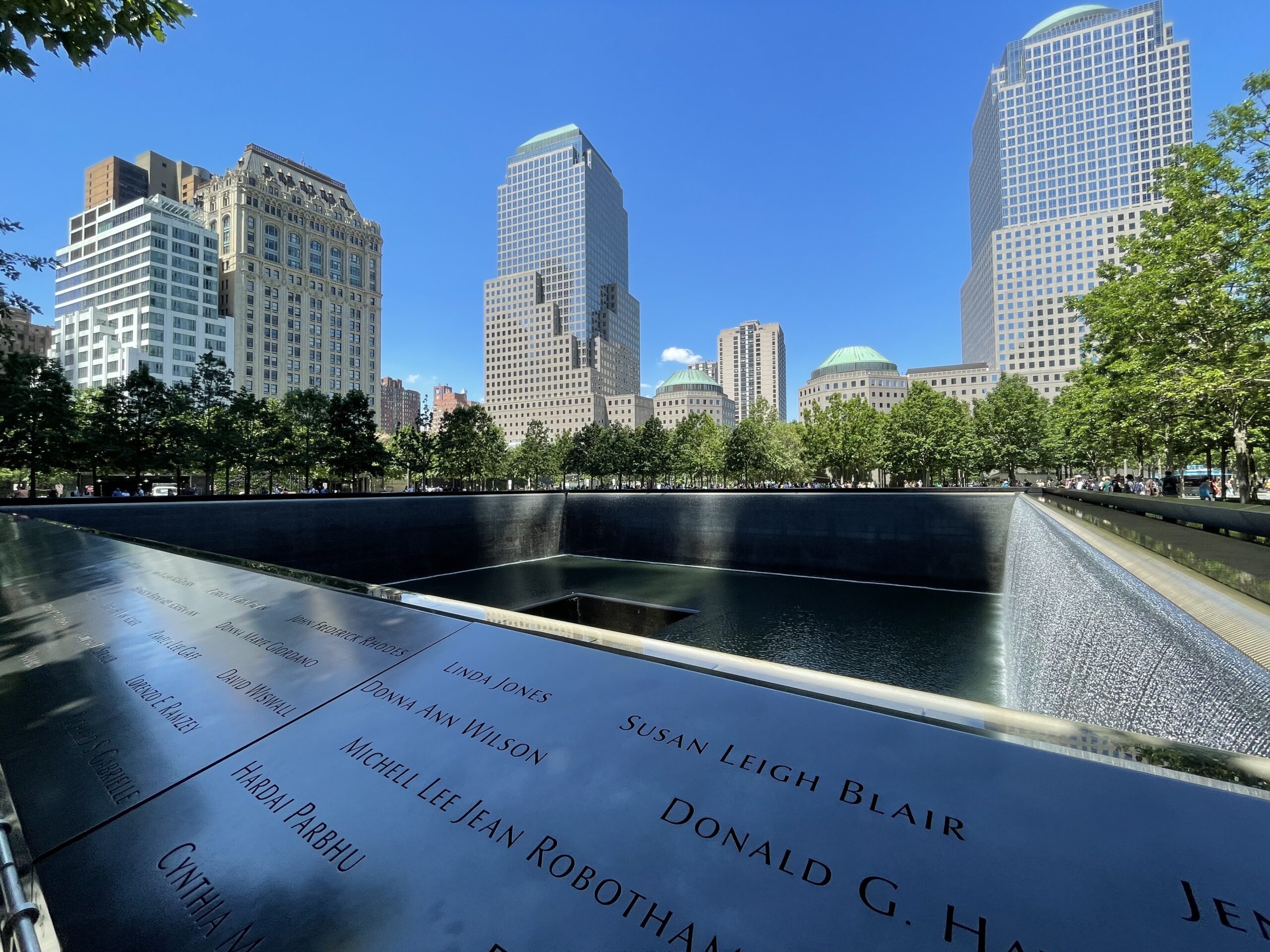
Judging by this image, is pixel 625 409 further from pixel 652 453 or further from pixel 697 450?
pixel 652 453

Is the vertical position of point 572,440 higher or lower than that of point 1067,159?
lower

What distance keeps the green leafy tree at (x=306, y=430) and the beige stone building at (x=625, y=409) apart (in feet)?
311

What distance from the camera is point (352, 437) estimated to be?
127 feet

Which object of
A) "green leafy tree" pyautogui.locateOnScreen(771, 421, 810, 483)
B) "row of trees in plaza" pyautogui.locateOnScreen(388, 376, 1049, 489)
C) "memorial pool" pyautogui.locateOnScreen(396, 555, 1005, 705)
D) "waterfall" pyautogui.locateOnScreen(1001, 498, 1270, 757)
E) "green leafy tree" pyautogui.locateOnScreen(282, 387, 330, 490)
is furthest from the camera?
"green leafy tree" pyautogui.locateOnScreen(771, 421, 810, 483)

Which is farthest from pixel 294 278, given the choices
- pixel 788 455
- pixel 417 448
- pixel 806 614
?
pixel 806 614

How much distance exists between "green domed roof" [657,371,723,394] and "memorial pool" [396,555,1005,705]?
11790 centimetres

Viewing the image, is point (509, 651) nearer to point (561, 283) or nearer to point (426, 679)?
point (426, 679)

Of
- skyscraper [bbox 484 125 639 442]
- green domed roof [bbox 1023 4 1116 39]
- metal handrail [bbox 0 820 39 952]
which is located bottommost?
metal handrail [bbox 0 820 39 952]

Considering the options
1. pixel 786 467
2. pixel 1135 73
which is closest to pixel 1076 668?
pixel 786 467

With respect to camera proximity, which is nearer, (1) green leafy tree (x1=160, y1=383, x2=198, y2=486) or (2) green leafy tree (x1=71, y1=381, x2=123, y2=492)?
(2) green leafy tree (x1=71, y1=381, x2=123, y2=492)

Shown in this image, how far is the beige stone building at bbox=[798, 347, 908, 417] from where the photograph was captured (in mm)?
119375

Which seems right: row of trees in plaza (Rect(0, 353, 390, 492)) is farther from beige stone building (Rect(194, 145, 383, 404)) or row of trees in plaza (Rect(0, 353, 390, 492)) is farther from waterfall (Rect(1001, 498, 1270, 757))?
beige stone building (Rect(194, 145, 383, 404))

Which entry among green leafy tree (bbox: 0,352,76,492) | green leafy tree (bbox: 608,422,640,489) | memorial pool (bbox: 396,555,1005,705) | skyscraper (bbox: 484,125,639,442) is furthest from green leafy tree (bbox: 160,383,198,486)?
skyscraper (bbox: 484,125,639,442)

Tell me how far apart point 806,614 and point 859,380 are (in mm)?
112639
